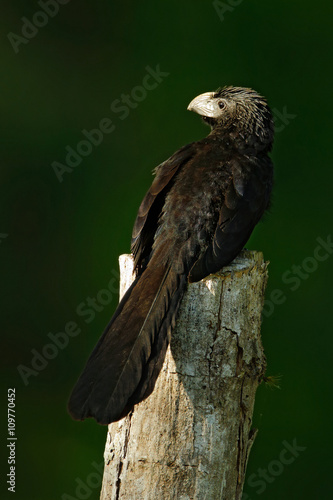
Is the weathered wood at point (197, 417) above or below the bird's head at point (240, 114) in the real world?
below

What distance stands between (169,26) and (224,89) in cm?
179

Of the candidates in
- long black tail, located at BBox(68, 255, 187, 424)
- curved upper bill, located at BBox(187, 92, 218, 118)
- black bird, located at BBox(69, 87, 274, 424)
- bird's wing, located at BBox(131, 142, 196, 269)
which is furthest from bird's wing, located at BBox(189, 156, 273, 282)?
curved upper bill, located at BBox(187, 92, 218, 118)

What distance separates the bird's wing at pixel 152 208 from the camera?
2770mm

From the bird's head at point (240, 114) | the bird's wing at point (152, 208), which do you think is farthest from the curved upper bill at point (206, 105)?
the bird's wing at point (152, 208)

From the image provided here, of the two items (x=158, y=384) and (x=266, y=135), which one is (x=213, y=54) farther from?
(x=158, y=384)

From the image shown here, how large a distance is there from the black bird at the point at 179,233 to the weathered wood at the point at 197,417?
4.9 inches

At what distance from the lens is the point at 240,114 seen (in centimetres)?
352

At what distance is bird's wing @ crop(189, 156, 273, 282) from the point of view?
2.54 meters

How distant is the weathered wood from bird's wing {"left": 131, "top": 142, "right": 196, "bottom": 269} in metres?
0.48

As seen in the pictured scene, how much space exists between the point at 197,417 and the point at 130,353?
0.33 m

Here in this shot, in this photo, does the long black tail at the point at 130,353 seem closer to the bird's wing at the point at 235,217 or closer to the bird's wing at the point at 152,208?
the bird's wing at the point at 235,217

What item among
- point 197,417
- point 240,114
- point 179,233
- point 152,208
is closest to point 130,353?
point 197,417

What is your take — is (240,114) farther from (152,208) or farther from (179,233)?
(179,233)

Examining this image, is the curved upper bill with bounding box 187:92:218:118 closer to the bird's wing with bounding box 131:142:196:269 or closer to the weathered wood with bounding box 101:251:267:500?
the bird's wing with bounding box 131:142:196:269
